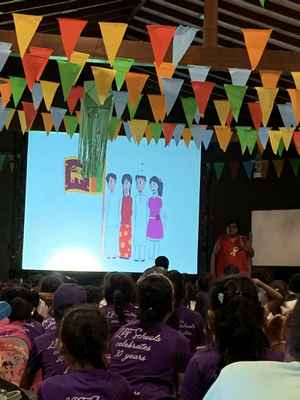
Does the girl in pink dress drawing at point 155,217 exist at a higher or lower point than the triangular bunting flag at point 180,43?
lower

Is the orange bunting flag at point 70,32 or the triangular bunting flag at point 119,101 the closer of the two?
the orange bunting flag at point 70,32

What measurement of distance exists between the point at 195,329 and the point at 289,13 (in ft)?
13.6

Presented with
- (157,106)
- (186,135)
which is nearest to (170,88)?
(157,106)

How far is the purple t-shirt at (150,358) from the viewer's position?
283 centimetres

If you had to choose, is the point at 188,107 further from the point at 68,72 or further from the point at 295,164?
the point at 295,164

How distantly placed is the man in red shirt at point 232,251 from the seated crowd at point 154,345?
5.17 metres

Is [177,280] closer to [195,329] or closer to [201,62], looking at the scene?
[195,329]

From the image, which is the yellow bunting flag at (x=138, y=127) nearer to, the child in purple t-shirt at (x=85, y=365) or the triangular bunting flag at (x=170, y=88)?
the triangular bunting flag at (x=170, y=88)

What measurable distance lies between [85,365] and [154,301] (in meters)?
0.73

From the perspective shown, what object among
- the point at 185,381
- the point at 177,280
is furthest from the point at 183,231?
the point at 185,381

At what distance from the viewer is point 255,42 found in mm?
4910

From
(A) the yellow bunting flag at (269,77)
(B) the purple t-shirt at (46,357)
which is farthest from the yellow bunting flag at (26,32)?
(B) the purple t-shirt at (46,357)

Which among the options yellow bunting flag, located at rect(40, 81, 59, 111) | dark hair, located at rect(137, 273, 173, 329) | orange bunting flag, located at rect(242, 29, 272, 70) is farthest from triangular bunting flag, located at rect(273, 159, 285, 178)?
dark hair, located at rect(137, 273, 173, 329)

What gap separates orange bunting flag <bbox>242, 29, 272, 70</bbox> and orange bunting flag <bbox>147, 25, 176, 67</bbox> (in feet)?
1.67
